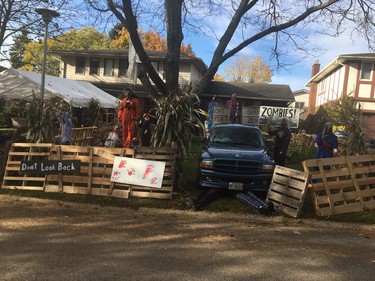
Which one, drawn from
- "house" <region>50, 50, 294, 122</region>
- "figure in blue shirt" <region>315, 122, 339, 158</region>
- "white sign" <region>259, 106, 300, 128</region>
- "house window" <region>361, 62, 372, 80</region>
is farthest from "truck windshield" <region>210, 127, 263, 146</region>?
"house window" <region>361, 62, 372, 80</region>

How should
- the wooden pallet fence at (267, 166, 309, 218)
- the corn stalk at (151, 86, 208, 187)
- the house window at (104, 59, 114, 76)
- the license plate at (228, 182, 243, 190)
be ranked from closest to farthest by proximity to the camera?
the wooden pallet fence at (267, 166, 309, 218)
the license plate at (228, 182, 243, 190)
the corn stalk at (151, 86, 208, 187)
the house window at (104, 59, 114, 76)

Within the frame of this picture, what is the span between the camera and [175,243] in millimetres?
5301

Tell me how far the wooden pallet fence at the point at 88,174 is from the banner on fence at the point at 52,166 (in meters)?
0.12

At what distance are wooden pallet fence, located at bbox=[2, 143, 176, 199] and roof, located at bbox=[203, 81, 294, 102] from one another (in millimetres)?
18903

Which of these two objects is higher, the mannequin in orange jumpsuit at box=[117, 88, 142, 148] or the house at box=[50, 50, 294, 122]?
the house at box=[50, 50, 294, 122]

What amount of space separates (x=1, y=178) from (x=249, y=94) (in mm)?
21024

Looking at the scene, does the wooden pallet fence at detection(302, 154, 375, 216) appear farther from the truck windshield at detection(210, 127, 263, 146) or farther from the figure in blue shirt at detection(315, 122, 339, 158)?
the truck windshield at detection(210, 127, 263, 146)

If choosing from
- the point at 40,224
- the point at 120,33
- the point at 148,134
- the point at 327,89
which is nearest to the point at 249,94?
the point at 327,89

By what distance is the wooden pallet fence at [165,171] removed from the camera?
777 centimetres

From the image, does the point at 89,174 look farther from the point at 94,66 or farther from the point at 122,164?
the point at 94,66

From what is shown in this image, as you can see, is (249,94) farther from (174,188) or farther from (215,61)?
→ (174,188)

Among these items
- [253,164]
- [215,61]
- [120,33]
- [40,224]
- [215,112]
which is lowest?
[40,224]

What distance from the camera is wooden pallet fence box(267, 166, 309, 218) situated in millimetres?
7018

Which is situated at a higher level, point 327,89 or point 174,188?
point 327,89
